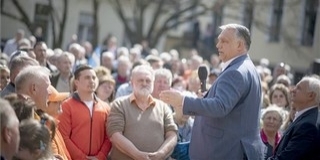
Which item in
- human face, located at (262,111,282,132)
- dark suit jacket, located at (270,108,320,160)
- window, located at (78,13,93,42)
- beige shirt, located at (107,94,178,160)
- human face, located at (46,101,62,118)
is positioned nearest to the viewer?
dark suit jacket, located at (270,108,320,160)

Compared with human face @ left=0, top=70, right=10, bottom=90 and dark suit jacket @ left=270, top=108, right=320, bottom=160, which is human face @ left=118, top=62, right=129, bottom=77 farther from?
dark suit jacket @ left=270, top=108, right=320, bottom=160

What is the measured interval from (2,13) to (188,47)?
11.6 meters

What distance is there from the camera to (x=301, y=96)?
271 inches

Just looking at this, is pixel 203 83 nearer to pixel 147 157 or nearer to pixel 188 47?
pixel 147 157

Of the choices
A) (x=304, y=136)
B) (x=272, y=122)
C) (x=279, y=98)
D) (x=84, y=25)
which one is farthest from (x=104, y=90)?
(x=84, y=25)

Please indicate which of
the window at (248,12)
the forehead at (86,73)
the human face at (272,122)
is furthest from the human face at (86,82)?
the window at (248,12)

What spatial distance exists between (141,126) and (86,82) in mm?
798

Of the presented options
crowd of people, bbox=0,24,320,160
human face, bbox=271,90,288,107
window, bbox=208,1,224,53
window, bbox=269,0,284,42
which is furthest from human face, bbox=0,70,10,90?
window, bbox=269,0,284,42

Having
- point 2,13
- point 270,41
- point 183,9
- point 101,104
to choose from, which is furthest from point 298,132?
point 270,41

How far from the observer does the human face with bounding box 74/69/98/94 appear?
7887mm

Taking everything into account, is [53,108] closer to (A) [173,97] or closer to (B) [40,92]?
(B) [40,92]

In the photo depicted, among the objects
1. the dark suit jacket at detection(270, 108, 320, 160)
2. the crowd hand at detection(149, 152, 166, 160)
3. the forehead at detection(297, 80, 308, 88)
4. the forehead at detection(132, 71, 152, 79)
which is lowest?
the crowd hand at detection(149, 152, 166, 160)

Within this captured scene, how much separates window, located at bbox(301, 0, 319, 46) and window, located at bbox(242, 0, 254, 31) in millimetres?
2419

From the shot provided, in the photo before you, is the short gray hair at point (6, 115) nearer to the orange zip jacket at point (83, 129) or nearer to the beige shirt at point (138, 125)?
the orange zip jacket at point (83, 129)
